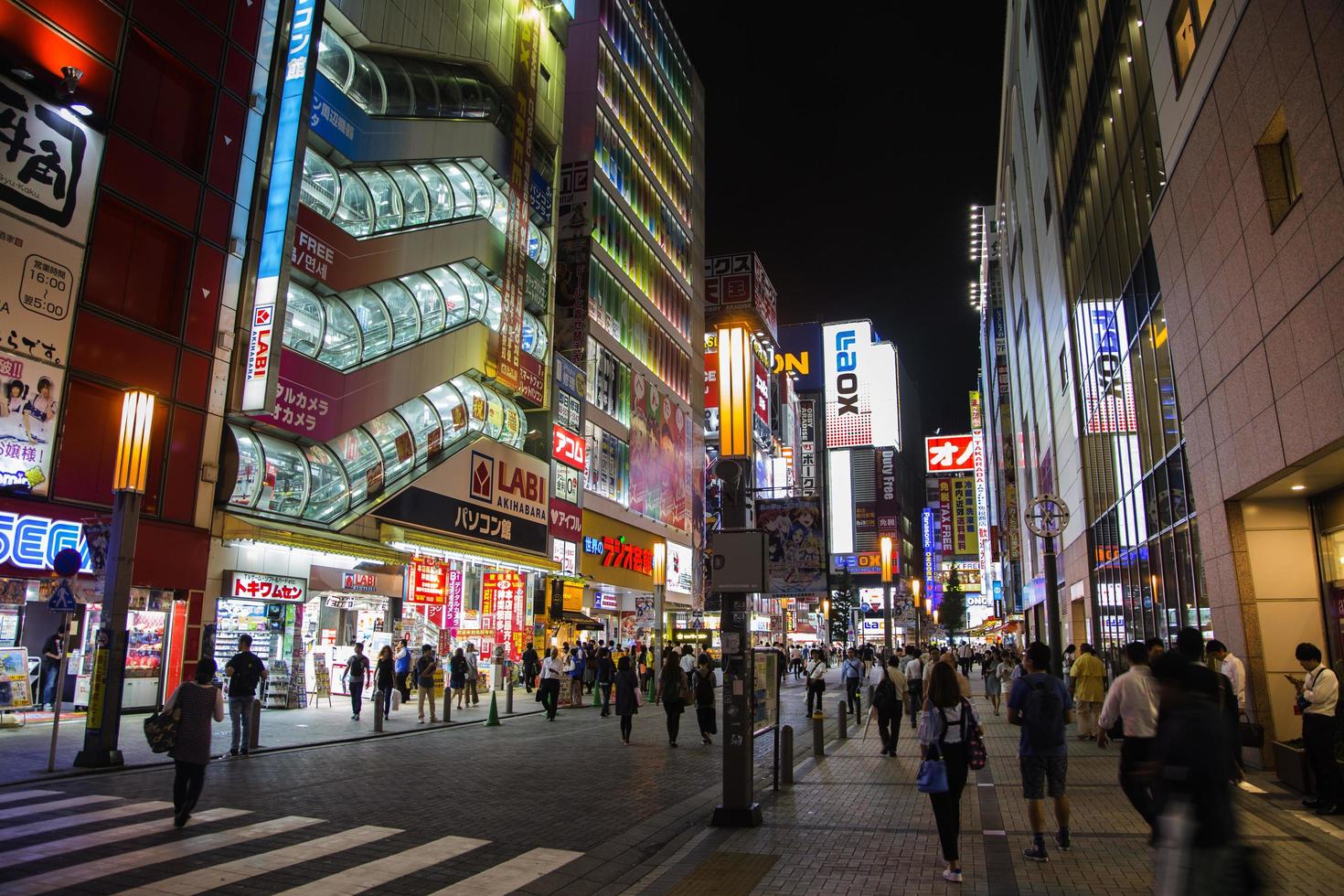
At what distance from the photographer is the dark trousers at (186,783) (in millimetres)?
9016

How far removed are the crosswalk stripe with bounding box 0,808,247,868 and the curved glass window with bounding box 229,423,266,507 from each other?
42.9 feet

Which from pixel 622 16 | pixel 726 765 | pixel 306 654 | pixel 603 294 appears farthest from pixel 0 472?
pixel 622 16

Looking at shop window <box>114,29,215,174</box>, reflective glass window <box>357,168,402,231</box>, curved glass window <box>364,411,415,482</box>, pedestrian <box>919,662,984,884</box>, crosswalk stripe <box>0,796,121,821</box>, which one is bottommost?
crosswalk stripe <box>0,796,121,821</box>

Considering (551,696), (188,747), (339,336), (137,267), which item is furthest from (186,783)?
(339,336)

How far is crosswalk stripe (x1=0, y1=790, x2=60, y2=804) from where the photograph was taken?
402 inches

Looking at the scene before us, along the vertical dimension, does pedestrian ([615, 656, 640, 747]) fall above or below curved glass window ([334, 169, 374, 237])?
below

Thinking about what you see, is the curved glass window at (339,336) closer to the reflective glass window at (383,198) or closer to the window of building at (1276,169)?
the reflective glass window at (383,198)

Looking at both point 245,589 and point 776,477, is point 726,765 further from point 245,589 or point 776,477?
point 776,477

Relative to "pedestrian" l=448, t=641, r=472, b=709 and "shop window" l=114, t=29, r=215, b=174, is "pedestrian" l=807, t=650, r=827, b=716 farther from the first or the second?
"shop window" l=114, t=29, r=215, b=174

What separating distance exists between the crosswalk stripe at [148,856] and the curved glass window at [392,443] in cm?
1836

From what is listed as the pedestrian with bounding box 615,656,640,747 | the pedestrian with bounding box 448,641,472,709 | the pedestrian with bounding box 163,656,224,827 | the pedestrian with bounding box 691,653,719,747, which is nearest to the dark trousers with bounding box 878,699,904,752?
the pedestrian with bounding box 691,653,719,747

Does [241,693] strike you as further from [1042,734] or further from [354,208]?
[354,208]

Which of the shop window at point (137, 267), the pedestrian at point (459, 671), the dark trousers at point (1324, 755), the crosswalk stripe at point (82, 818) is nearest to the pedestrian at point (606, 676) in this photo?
the pedestrian at point (459, 671)

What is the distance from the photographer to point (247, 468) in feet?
70.9
